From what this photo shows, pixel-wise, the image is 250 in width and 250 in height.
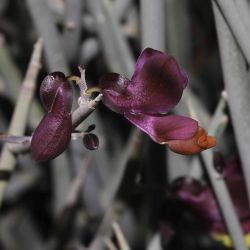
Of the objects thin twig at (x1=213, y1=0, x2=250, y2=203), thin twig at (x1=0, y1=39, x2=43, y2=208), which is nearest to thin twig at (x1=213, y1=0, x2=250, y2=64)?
thin twig at (x1=213, y1=0, x2=250, y2=203)

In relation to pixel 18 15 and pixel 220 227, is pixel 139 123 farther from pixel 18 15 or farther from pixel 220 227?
pixel 18 15

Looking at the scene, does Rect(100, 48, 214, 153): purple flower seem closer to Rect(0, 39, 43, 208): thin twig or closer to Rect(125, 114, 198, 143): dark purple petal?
Rect(125, 114, 198, 143): dark purple petal

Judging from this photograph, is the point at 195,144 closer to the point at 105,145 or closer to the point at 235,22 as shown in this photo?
the point at 235,22

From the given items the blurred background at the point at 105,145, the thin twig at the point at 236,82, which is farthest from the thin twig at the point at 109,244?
the thin twig at the point at 236,82

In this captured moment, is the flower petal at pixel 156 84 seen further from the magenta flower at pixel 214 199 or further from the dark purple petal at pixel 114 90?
the magenta flower at pixel 214 199

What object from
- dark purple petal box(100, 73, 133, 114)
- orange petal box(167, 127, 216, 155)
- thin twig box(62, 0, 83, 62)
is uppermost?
thin twig box(62, 0, 83, 62)

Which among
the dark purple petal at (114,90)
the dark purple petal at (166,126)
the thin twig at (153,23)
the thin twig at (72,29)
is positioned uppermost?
the thin twig at (72,29)

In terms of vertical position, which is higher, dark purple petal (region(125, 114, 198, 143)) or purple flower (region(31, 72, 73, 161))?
purple flower (region(31, 72, 73, 161))
